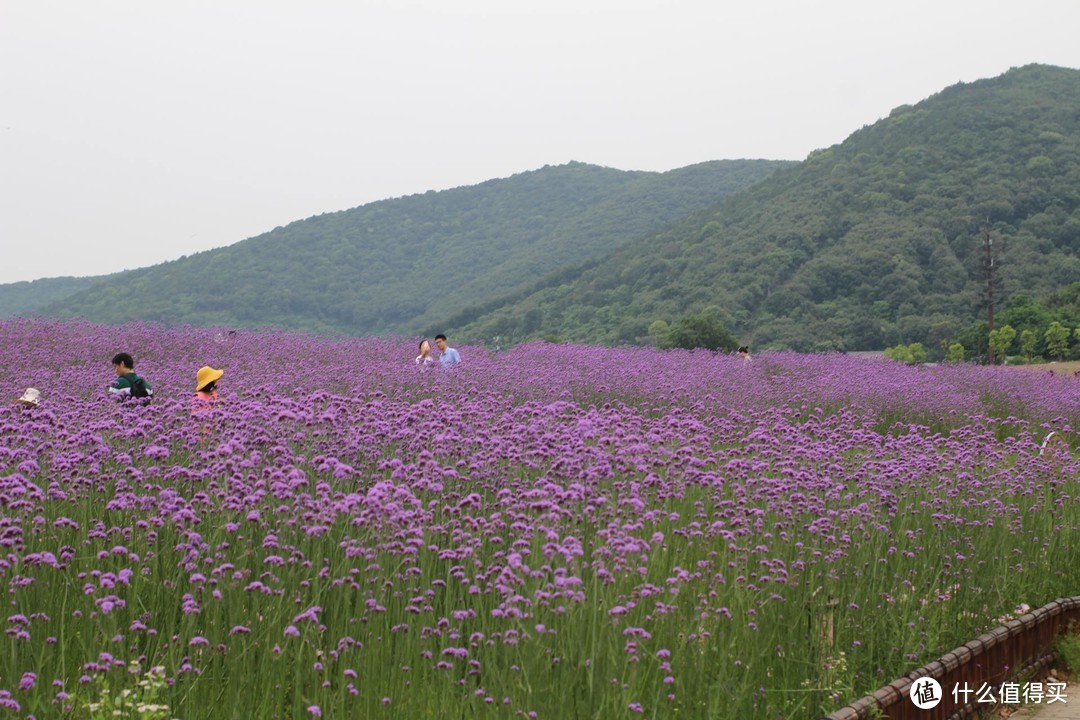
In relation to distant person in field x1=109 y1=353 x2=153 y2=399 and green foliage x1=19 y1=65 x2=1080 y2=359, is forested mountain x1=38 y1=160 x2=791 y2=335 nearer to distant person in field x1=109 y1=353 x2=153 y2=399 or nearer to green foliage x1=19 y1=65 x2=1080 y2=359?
green foliage x1=19 y1=65 x2=1080 y2=359

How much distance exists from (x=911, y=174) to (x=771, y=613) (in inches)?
2701

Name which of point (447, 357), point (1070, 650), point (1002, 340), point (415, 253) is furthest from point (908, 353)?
point (415, 253)

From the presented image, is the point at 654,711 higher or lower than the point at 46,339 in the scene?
lower

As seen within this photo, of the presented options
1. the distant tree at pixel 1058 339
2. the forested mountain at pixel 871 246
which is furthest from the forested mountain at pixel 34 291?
the distant tree at pixel 1058 339

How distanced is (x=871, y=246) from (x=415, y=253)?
73.6 m

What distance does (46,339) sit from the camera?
16.8 metres

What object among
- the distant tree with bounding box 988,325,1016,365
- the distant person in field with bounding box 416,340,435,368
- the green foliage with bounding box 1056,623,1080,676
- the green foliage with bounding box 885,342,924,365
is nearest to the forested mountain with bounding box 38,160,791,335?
the green foliage with bounding box 885,342,924,365

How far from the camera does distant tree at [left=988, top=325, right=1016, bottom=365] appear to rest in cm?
4212

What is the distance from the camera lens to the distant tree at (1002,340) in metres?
42.1

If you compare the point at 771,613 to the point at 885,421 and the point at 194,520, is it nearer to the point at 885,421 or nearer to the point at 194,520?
the point at 194,520

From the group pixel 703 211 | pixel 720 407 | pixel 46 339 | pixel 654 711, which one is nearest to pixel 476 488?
pixel 654 711

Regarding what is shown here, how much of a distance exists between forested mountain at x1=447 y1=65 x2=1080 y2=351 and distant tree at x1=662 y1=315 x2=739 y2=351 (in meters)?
6.82

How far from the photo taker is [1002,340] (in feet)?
139

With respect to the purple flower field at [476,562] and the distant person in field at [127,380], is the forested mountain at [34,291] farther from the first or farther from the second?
the purple flower field at [476,562]
